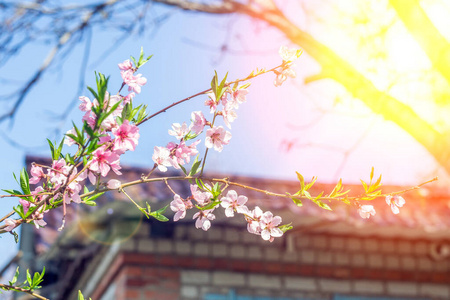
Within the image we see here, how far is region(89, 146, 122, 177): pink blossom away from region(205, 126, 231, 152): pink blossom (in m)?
0.24

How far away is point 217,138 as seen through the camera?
1.46m

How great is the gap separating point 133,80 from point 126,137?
291mm

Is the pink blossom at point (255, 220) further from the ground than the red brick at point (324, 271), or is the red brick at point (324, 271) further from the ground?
the red brick at point (324, 271)

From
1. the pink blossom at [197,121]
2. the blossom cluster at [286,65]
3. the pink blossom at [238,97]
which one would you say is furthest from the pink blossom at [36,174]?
the blossom cluster at [286,65]

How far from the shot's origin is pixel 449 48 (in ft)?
17.4

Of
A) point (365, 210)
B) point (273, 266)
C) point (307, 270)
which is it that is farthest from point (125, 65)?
point (307, 270)

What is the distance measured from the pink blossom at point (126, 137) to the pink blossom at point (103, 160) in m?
0.03

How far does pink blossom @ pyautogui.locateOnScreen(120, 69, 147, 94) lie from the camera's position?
5.11ft

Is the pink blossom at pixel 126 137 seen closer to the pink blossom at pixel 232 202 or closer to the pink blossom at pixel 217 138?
the pink blossom at pixel 217 138

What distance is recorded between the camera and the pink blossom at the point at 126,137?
132 cm

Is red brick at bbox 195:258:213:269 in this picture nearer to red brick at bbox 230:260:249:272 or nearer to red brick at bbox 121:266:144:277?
red brick at bbox 230:260:249:272

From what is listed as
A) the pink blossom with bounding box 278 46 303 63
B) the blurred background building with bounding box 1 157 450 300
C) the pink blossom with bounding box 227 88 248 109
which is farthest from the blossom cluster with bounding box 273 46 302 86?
the blurred background building with bounding box 1 157 450 300

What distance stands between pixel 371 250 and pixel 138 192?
3.05 metres

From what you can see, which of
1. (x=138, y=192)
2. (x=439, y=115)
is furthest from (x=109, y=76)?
(x=439, y=115)
